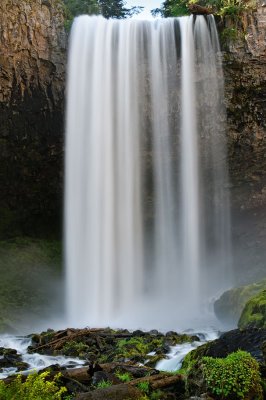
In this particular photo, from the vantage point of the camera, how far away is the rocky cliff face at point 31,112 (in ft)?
55.2

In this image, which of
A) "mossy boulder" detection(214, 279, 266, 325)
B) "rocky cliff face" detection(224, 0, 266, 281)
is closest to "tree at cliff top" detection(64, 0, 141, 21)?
"rocky cliff face" detection(224, 0, 266, 281)

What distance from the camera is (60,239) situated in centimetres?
2005

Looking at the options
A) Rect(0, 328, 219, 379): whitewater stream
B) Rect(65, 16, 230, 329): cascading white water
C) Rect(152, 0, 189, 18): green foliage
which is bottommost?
Rect(0, 328, 219, 379): whitewater stream

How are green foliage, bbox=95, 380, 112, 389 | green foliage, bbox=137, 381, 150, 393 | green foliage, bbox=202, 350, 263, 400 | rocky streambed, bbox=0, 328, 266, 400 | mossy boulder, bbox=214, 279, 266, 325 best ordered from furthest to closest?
1. mossy boulder, bbox=214, 279, 266, 325
2. green foliage, bbox=95, 380, 112, 389
3. green foliage, bbox=137, 381, 150, 393
4. rocky streambed, bbox=0, 328, 266, 400
5. green foliage, bbox=202, 350, 263, 400

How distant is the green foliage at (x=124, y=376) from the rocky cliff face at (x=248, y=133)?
12.0 metres

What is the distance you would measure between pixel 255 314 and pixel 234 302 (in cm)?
401

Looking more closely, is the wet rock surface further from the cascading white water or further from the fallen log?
the cascading white water

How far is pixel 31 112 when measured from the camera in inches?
713

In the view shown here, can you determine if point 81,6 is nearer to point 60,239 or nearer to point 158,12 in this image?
Result: point 158,12

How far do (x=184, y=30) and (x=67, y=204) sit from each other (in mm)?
8820

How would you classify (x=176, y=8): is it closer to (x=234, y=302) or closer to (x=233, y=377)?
(x=234, y=302)

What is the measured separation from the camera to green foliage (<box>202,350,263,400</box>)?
5195 millimetres

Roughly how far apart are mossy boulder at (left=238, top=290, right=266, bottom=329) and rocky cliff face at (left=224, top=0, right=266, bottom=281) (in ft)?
26.2

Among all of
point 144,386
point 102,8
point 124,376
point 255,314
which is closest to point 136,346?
point 255,314
